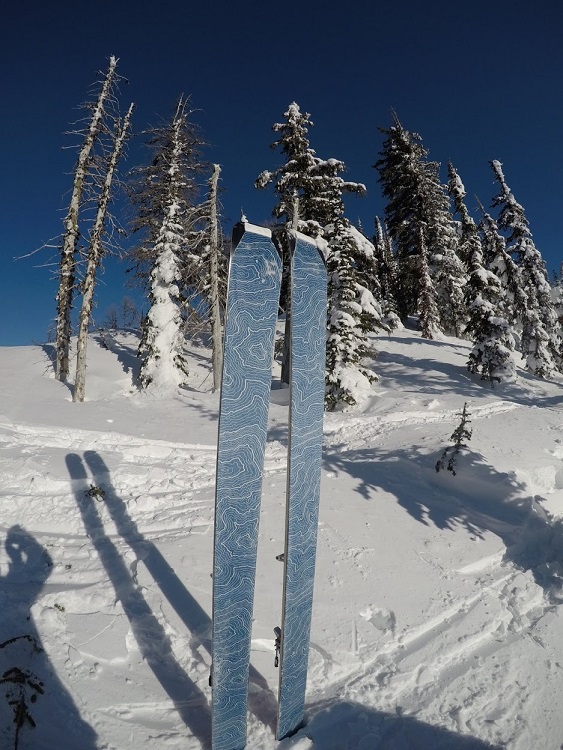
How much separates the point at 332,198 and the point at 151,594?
51.4ft

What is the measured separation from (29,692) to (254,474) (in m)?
2.90

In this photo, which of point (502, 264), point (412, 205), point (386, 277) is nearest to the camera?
point (502, 264)

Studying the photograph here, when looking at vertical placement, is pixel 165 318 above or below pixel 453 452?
above

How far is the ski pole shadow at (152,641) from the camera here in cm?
347

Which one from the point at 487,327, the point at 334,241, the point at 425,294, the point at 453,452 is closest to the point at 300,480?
the point at 453,452

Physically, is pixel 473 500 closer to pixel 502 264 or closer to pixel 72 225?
pixel 72 225

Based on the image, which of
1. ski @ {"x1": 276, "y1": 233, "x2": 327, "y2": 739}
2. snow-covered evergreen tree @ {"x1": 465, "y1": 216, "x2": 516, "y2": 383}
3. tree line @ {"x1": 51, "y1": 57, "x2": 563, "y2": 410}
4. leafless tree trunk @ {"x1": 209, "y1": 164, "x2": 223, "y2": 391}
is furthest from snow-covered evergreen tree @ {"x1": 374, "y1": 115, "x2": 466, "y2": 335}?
ski @ {"x1": 276, "y1": 233, "x2": 327, "y2": 739}

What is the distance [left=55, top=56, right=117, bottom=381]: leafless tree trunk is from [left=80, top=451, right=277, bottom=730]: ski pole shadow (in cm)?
886

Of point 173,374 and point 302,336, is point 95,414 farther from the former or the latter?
point 302,336

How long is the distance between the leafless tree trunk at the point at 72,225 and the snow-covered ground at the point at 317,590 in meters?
4.61

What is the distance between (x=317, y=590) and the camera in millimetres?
5062

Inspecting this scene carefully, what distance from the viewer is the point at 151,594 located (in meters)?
4.68

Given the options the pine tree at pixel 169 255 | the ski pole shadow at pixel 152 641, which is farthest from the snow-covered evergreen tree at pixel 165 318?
the ski pole shadow at pixel 152 641

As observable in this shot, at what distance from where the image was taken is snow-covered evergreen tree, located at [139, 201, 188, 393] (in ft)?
48.4
